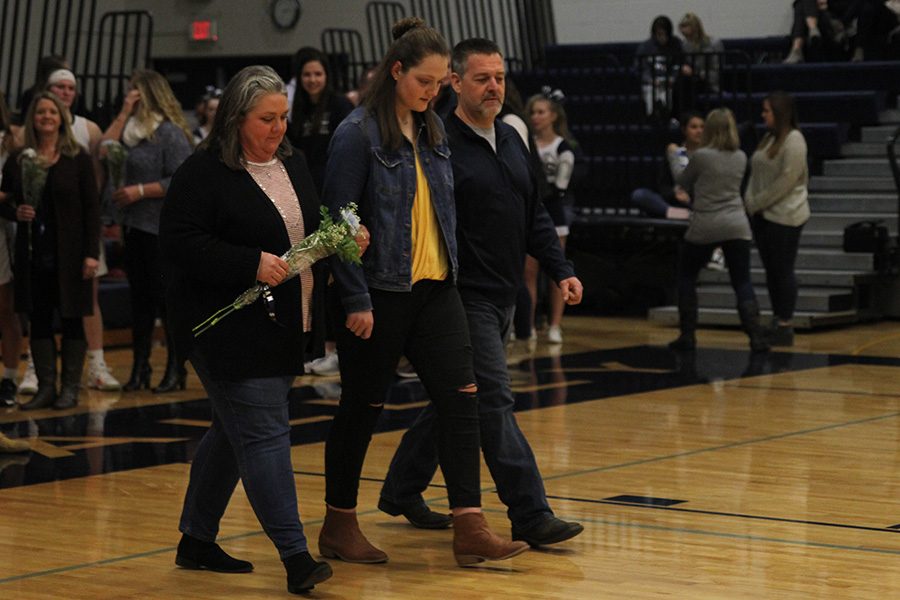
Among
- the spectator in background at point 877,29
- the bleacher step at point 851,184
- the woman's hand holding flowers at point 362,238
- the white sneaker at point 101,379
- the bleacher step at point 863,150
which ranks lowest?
the white sneaker at point 101,379

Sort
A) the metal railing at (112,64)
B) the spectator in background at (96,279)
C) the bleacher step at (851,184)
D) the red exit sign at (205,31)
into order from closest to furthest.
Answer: the spectator in background at (96,279) → the metal railing at (112,64) → the bleacher step at (851,184) → the red exit sign at (205,31)

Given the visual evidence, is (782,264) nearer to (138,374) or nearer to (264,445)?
(138,374)

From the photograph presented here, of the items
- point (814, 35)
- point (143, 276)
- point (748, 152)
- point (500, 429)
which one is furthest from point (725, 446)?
point (814, 35)

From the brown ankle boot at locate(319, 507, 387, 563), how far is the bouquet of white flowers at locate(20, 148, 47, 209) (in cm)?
354

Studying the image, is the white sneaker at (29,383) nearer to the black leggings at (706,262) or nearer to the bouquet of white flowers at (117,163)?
the bouquet of white flowers at (117,163)

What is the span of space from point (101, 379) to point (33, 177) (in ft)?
4.27

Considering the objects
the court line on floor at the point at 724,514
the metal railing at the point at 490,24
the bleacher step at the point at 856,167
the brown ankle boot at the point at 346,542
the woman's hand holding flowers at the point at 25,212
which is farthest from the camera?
Result: the metal railing at the point at 490,24

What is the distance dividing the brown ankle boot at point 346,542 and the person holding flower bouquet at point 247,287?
36 cm

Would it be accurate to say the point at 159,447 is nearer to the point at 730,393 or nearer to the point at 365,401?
the point at 365,401

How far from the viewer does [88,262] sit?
25.5 ft

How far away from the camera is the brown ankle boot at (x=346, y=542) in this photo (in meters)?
4.66

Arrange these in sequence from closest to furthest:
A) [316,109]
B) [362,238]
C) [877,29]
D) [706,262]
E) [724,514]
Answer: [362,238] < [724,514] < [316,109] < [706,262] < [877,29]

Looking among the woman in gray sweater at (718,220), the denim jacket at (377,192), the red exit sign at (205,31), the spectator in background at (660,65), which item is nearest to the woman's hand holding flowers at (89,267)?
the denim jacket at (377,192)

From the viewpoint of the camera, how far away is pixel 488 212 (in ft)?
16.1
